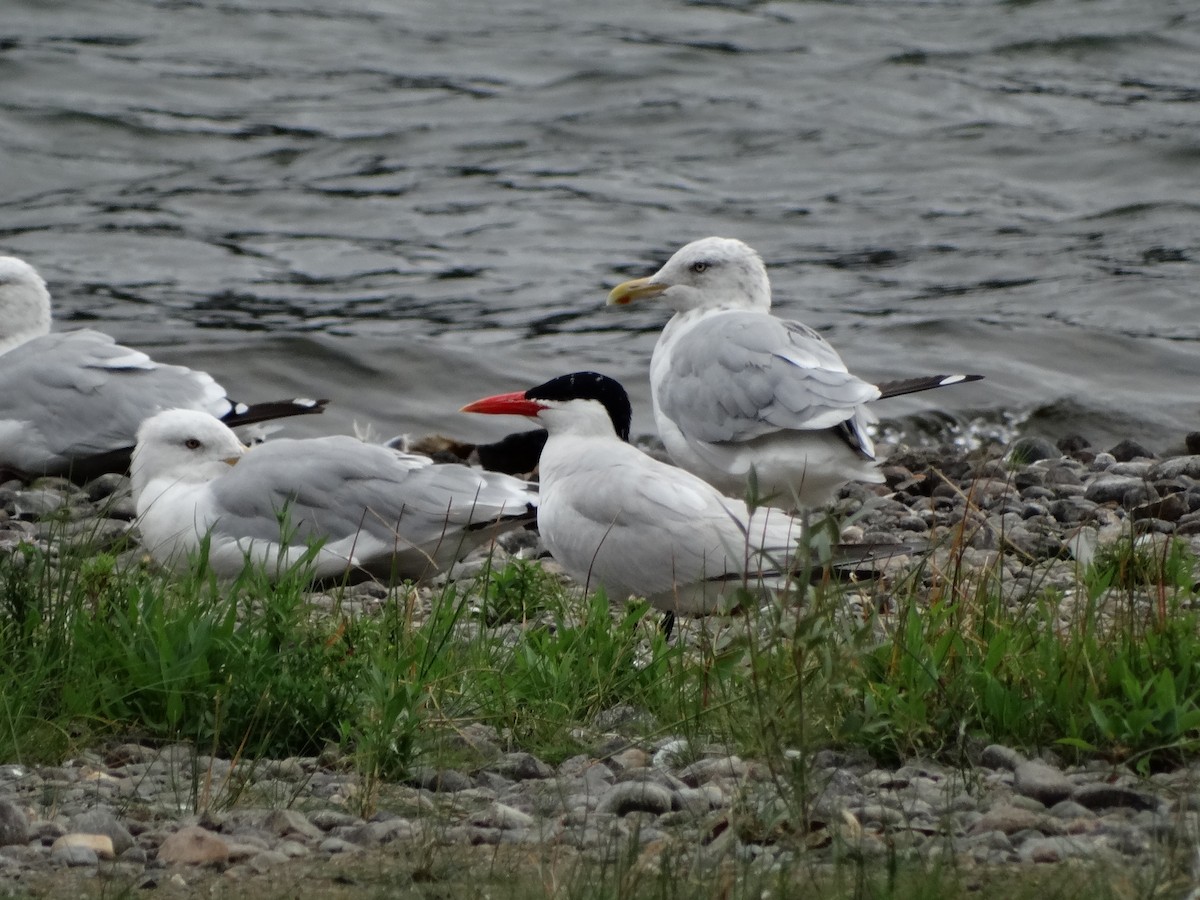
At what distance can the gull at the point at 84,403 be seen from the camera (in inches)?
318

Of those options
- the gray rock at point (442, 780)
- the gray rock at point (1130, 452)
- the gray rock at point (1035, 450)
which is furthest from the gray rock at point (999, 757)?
the gray rock at point (1130, 452)

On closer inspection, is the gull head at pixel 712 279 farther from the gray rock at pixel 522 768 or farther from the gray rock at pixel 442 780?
the gray rock at pixel 442 780

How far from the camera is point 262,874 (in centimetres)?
291

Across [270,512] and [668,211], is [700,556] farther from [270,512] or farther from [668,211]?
[668,211]

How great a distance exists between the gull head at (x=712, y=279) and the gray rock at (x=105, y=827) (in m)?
5.12

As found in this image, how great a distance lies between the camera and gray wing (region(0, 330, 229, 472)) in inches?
318

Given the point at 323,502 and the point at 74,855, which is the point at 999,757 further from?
the point at 323,502

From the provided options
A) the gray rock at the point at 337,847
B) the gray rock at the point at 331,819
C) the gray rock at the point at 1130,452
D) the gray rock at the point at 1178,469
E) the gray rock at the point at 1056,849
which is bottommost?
the gray rock at the point at 1130,452

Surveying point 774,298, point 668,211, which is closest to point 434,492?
point 774,298

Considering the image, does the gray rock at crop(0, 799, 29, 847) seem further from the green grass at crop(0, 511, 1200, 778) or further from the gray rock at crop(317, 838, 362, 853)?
the gray rock at crop(317, 838, 362, 853)

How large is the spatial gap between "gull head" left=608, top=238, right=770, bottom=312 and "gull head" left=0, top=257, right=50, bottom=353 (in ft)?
11.2

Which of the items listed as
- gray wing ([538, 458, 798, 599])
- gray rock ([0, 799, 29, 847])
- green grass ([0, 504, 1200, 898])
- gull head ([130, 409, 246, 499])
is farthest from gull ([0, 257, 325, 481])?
gray rock ([0, 799, 29, 847])

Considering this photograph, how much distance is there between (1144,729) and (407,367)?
27.5 ft

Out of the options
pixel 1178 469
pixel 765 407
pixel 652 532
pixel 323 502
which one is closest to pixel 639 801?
pixel 652 532
